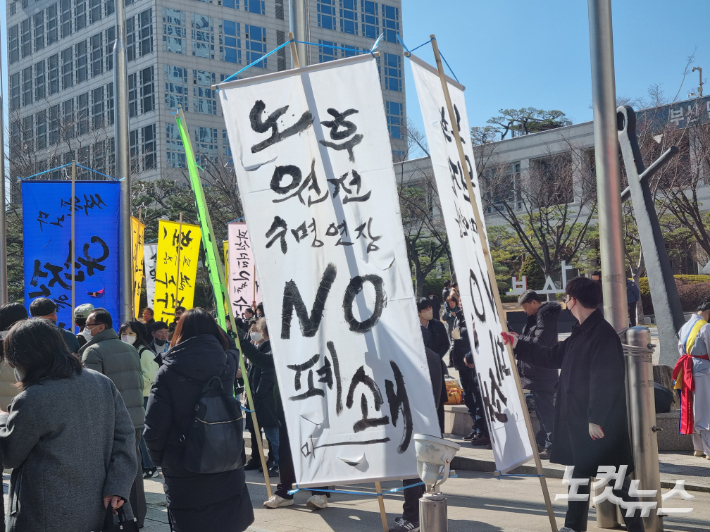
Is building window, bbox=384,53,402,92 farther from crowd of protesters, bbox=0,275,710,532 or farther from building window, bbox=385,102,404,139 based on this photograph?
crowd of protesters, bbox=0,275,710,532

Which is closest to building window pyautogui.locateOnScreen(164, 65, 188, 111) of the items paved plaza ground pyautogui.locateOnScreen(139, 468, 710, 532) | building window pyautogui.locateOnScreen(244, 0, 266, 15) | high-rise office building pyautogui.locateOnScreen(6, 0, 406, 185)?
high-rise office building pyautogui.locateOnScreen(6, 0, 406, 185)

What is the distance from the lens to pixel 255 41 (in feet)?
194

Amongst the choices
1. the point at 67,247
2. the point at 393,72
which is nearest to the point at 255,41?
the point at 393,72

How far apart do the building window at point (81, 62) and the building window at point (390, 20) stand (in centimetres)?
2398

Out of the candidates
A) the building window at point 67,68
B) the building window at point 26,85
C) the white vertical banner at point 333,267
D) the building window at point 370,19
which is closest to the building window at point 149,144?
the building window at point 67,68

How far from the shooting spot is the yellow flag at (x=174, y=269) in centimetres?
Result: 1378

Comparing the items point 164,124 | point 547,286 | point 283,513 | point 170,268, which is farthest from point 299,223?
point 164,124

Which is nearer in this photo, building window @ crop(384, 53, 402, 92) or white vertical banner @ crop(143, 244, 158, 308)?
white vertical banner @ crop(143, 244, 158, 308)

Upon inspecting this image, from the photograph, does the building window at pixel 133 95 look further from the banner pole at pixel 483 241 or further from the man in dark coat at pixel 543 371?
the banner pole at pixel 483 241

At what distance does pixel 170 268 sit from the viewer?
1409cm

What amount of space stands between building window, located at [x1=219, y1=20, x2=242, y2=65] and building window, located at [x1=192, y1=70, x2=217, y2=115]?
7.87 ft

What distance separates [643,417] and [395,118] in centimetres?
5693

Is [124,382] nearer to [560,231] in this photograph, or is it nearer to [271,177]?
[271,177]

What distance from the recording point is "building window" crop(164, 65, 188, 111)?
5384 centimetres
